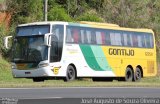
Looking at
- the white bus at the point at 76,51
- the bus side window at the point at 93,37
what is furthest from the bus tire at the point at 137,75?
the bus side window at the point at 93,37

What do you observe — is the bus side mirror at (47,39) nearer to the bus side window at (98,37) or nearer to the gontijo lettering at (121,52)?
the bus side window at (98,37)

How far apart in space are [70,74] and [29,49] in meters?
2.75

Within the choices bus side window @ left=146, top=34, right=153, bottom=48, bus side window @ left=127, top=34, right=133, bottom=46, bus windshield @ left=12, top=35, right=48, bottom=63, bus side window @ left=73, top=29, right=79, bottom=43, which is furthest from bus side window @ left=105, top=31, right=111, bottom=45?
bus windshield @ left=12, top=35, right=48, bottom=63

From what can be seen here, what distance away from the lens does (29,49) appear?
108ft

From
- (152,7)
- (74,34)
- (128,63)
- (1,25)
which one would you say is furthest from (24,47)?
(152,7)

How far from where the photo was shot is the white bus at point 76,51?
3244 centimetres

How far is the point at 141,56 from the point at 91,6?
17.1m

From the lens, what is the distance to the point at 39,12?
5009 centimetres

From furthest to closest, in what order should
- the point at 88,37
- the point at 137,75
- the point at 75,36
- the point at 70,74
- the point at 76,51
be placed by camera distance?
the point at 137,75, the point at 88,37, the point at 76,51, the point at 75,36, the point at 70,74

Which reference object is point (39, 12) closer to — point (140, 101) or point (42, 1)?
point (42, 1)

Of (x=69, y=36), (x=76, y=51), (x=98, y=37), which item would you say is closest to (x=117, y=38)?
(x=98, y=37)

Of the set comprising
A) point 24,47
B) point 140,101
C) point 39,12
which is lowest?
point 140,101

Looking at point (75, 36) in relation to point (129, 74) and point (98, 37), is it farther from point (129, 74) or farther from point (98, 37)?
point (129, 74)

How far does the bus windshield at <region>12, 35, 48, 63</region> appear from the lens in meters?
32.4
